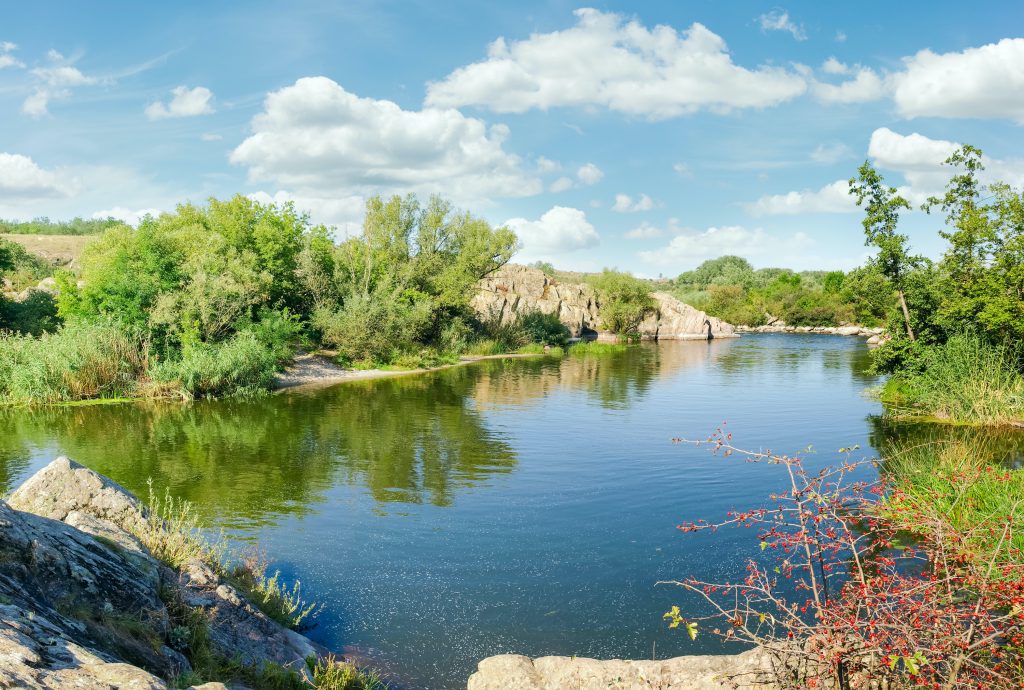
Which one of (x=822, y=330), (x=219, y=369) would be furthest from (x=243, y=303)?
(x=822, y=330)

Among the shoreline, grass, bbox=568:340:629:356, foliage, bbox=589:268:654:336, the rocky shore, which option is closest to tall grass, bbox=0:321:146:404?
the shoreline

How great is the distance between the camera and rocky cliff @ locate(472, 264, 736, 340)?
194 feet

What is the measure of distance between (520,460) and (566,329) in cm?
4667

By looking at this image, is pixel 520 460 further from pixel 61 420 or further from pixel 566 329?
pixel 566 329

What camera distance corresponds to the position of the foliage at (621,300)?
6969 cm

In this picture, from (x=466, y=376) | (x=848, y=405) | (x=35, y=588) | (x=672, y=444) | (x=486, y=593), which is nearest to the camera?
(x=35, y=588)

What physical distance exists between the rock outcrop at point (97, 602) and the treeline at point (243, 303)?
20.4 metres

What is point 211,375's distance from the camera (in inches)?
1125

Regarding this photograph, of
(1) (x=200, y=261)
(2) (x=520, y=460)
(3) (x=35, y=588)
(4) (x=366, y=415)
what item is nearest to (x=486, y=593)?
(3) (x=35, y=588)

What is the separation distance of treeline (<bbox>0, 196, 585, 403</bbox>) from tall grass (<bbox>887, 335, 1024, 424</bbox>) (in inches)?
1036

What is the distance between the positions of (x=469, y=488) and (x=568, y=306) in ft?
173

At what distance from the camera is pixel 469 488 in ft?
53.4

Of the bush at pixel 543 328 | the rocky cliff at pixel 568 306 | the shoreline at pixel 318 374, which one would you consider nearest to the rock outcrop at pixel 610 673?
the shoreline at pixel 318 374

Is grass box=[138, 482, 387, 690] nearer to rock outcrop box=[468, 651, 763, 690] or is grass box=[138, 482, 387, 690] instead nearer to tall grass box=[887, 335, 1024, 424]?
rock outcrop box=[468, 651, 763, 690]
